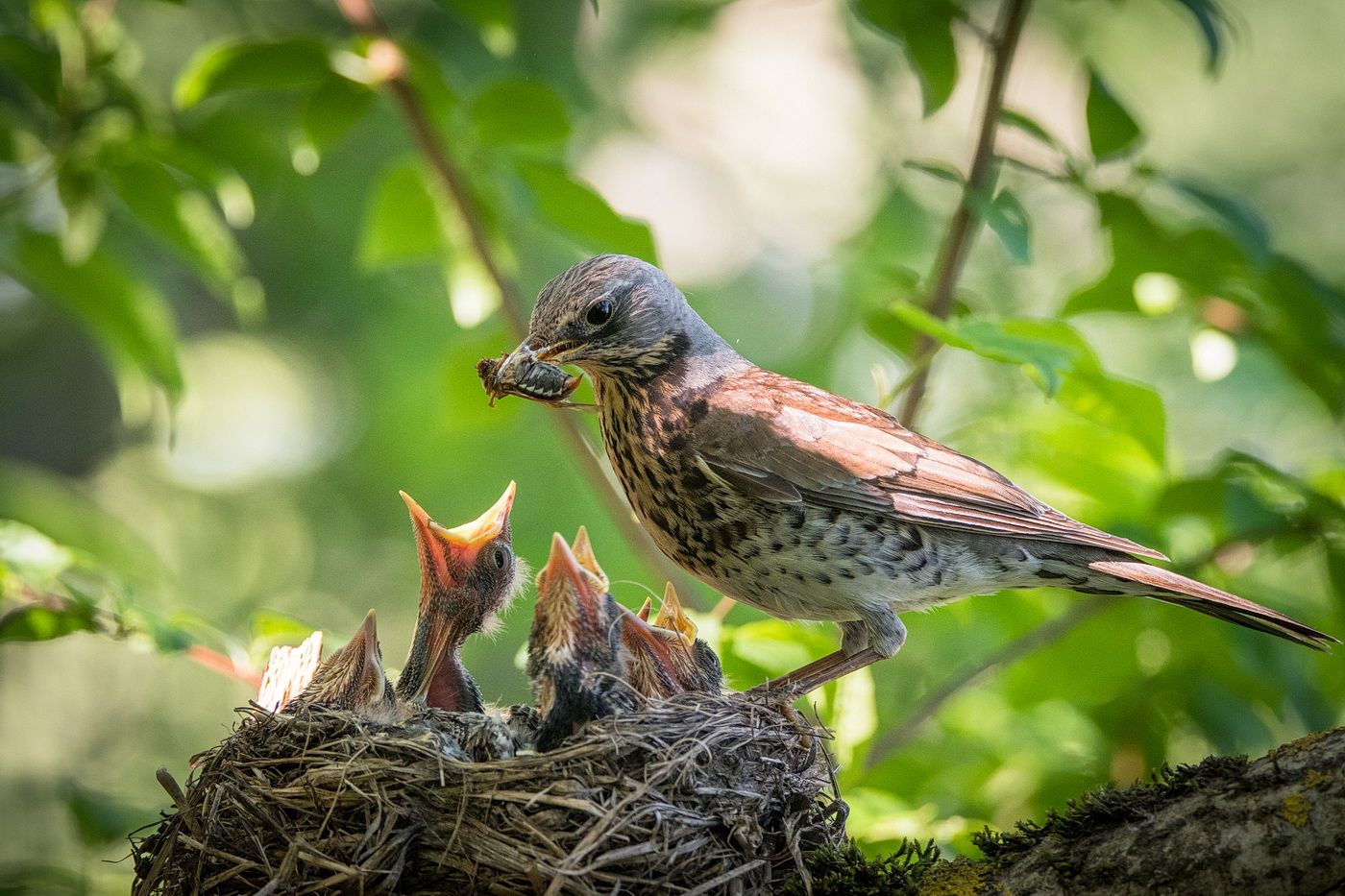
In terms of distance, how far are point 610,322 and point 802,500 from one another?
769 millimetres

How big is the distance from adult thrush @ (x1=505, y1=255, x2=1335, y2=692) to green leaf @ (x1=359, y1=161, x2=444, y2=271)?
0.77 metres

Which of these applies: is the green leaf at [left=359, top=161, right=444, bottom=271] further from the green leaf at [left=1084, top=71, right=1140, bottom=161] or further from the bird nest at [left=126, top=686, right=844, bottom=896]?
the green leaf at [left=1084, top=71, right=1140, bottom=161]

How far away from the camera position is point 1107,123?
10.8ft

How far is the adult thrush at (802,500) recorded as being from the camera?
3254 millimetres

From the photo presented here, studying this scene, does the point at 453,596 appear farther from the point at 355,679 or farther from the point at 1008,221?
the point at 1008,221

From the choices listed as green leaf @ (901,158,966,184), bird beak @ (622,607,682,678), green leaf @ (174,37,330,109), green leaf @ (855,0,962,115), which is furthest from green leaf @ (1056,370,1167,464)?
green leaf @ (174,37,330,109)

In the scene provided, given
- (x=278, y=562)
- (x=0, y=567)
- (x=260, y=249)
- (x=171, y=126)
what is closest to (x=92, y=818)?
(x=0, y=567)

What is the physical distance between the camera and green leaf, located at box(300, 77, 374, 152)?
3.73m

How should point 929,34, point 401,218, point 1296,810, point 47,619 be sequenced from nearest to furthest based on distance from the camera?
1. point 1296,810
2. point 47,619
3. point 929,34
4. point 401,218

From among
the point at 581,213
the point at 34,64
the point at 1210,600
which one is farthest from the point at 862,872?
the point at 34,64

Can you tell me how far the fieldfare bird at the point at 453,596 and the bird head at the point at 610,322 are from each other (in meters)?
0.66

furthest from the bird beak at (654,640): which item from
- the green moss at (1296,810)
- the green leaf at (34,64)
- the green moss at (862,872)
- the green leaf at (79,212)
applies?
the green leaf at (34,64)

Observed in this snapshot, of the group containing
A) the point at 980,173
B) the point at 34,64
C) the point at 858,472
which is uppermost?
the point at 980,173

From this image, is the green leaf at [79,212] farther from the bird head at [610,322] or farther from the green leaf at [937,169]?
the green leaf at [937,169]
